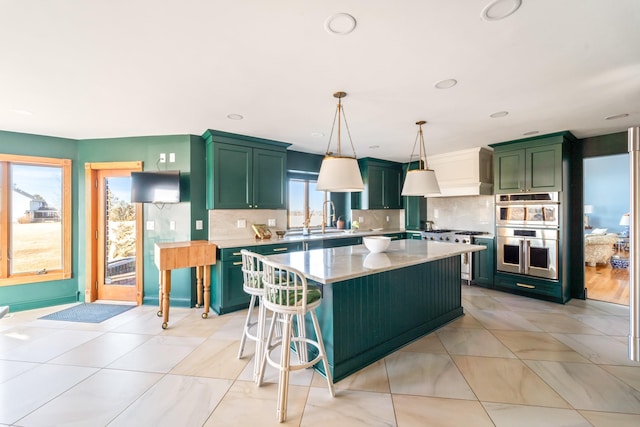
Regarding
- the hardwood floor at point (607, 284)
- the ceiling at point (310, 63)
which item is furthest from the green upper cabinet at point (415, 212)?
the hardwood floor at point (607, 284)

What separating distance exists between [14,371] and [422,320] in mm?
3670

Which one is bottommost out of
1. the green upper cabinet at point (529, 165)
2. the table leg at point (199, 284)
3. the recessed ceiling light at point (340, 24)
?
the table leg at point (199, 284)

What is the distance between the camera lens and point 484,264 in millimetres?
4609

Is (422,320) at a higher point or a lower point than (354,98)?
lower

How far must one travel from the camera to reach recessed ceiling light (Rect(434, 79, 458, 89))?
7.59 feet

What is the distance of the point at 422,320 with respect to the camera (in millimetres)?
2861

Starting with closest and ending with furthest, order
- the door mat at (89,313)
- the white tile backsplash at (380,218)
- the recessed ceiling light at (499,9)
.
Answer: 1. the recessed ceiling light at (499,9)
2. the door mat at (89,313)
3. the white tile backsplash at (380,218)

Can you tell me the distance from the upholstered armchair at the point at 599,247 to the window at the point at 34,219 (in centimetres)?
888

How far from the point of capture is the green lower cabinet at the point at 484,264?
4.52 meters

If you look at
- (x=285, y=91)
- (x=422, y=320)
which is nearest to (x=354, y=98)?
(x=285, y=91)

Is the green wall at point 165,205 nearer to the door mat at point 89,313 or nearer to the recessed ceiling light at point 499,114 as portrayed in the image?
the door mat at point 89,313

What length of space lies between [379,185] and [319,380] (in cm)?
431

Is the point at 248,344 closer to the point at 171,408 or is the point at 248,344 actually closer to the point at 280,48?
the point at 171,408

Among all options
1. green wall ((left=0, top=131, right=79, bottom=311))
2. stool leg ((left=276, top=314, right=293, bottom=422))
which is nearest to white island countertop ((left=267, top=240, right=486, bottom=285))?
stool leg ((left=276, top=314, right=293, bottom=422))
